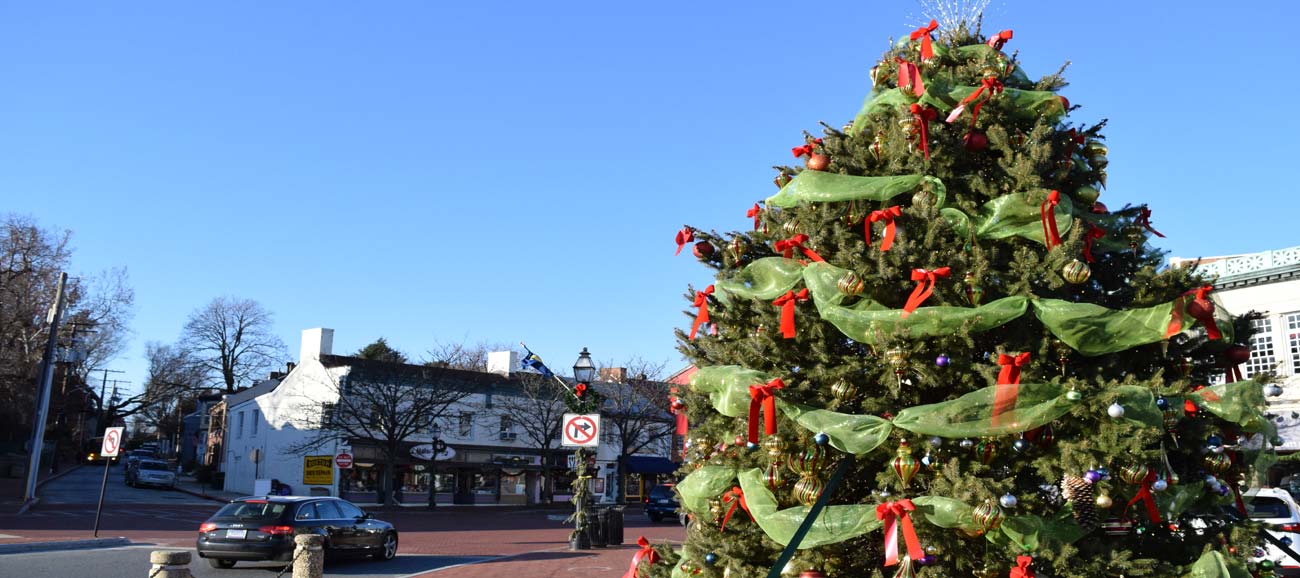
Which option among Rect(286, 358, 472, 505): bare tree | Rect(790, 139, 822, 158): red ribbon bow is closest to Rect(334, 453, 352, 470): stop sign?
Rect(286, 358, 472, 505): bare tree

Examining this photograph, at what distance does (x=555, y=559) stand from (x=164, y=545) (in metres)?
8.70

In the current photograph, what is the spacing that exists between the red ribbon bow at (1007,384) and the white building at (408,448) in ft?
138

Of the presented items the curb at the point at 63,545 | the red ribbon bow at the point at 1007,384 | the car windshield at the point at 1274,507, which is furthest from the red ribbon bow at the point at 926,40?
the curb at the point at 63,545

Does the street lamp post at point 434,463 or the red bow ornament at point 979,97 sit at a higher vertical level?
the red bow ornament at point 979,97

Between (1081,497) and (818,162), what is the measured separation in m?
2.44

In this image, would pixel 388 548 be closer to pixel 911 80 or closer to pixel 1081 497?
pixel 911 80

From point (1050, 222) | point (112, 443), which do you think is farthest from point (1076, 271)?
point (112, 443)

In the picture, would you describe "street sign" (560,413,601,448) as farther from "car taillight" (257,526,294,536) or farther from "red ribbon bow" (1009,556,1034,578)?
"red ribbon bow" (1009,556,1034,578)

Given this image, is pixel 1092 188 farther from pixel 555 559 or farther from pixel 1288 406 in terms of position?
pixel 1288 406

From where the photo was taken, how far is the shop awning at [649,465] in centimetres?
5450

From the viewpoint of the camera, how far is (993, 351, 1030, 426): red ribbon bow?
4844 mm

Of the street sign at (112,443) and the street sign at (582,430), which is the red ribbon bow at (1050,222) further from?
the street sign at (112,443)

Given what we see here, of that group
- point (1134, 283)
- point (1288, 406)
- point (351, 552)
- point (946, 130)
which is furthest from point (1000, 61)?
point (1288, 406)

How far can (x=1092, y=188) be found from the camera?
5.84 metres
